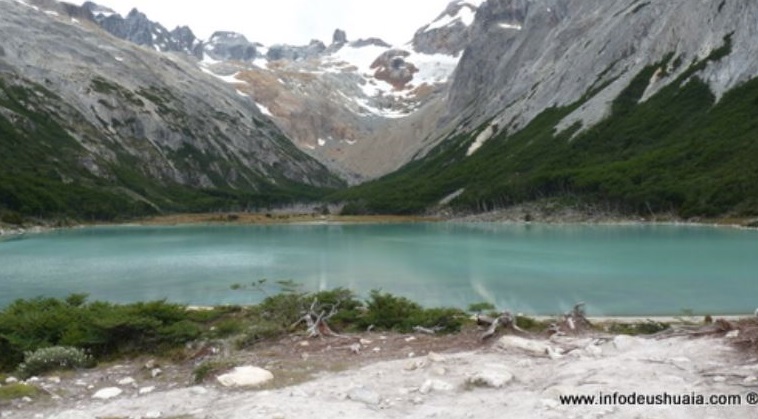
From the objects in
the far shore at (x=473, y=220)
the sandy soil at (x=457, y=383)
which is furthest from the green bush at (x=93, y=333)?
the far shore at (x=473, y=220)

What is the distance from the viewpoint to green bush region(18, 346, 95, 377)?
1814 centimetres

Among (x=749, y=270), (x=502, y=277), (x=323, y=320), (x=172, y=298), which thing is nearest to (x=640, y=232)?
(x=749, y=270)

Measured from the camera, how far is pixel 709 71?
149875mm

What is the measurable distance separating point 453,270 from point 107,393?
146 feet

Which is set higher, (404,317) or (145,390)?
(404,317)

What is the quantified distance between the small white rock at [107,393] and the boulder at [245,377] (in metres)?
2.46

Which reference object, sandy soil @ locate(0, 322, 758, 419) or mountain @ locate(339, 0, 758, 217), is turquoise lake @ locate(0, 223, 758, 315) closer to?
sandy soil @ locate(0, 322, 758, 419)

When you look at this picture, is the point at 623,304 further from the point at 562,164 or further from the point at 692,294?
the point at 562,164

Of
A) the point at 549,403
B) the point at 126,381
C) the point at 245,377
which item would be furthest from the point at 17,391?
the point at 549,403

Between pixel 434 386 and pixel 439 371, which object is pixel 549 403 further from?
pixel 439 371

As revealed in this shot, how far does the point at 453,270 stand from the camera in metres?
57.9

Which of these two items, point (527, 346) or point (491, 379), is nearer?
point (491, 379)

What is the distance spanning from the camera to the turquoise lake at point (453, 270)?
135 feet

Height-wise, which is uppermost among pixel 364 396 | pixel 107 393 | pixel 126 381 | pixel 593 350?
pixel 593 350
